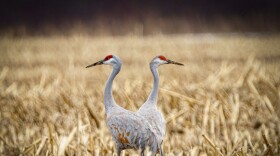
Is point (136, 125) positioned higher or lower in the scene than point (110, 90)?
lower

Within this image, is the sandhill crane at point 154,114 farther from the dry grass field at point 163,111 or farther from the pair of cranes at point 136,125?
the dry grass field at point 163,111

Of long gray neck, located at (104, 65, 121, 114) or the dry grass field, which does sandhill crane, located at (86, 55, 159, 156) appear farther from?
the dry grass field

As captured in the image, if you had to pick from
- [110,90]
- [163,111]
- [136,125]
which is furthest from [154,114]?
[163,111]

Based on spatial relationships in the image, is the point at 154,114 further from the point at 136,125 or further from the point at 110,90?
the point at 110,90

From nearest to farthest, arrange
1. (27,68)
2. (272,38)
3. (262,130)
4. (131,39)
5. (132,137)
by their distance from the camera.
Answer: (132,137)
(262,130)
(27,68)
(131,39)
(272,38)

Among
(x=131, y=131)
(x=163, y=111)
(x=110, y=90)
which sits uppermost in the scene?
(x=110, y=90)

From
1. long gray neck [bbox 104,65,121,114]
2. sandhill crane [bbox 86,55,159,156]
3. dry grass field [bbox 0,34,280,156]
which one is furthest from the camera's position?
dry grass field [bbox 0,34,280,156]

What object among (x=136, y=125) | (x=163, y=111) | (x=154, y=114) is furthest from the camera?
(x=163, y=111)

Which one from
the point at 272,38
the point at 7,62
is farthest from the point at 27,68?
the point at 272,38

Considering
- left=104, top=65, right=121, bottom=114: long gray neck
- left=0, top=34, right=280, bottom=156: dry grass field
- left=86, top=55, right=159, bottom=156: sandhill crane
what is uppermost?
left=104, top=65, right=121, bottom=114: long gray neck

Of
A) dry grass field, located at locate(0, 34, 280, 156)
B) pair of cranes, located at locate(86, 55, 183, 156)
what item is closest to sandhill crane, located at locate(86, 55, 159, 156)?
pair of cranes, located at locate(86, 55, 183, 156)

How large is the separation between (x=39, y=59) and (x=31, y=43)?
2176 mm

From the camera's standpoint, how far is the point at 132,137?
103 inches

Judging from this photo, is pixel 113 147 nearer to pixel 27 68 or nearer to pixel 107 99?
pixel 107 99
